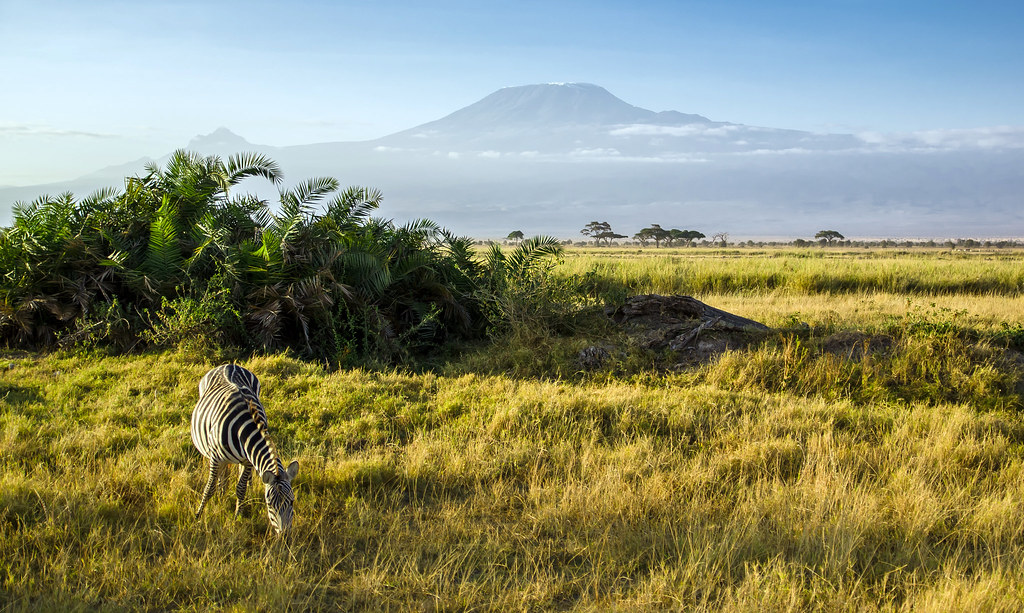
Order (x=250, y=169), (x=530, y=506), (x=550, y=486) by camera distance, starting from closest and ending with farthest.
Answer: (x=530, y=506), (x=550, y=486), (x=250, y=169)

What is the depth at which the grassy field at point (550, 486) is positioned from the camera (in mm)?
3893

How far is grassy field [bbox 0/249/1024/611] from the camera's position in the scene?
153 inches

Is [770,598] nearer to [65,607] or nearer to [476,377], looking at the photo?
[65,607]

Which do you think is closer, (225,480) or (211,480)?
(211,480)

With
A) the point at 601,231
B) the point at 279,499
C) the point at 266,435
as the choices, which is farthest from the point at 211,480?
the point at 601,231

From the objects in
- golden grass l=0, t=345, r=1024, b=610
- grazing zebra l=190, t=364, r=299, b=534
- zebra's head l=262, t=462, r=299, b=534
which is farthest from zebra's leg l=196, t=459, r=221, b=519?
zebra's head l=262, t=462, r=299, b=534

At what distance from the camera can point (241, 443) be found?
4223mm

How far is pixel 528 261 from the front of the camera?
38.1 feet

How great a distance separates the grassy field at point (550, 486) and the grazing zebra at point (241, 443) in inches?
13.3

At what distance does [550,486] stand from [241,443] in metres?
2.39

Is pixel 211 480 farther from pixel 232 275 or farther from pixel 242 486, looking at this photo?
pixel 232 275

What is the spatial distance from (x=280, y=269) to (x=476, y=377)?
3.70 m

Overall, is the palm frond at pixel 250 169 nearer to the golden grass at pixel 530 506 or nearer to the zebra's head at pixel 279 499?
the golden grass at pixel 530 506

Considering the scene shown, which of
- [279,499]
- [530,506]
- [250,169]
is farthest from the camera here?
[250,169]
